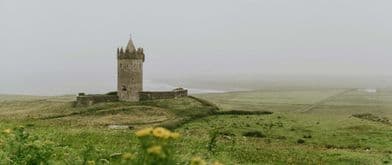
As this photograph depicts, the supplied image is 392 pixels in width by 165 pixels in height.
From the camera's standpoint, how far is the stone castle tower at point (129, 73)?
226 feet

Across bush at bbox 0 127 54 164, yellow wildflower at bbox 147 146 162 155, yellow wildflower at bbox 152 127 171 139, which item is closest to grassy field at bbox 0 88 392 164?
bush at bbox 0 127 54 164

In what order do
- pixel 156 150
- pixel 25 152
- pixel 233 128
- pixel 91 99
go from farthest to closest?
pixel 91 99 → pixel 233 128 → pixel 25 152 → pixel 156 150

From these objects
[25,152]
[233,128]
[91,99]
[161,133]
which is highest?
[161,133]

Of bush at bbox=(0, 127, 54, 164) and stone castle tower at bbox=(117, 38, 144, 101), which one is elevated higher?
stone castle tower at bbox=(117, 38, 144, 101)

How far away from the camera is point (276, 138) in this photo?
48375 mm

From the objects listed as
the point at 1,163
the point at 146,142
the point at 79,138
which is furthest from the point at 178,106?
the point at 146,142

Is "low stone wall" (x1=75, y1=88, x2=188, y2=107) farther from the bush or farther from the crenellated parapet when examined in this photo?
the bush

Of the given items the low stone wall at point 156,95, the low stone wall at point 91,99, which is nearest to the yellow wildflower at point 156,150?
the low stone wall at point 91,99

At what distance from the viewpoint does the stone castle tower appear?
68.9m

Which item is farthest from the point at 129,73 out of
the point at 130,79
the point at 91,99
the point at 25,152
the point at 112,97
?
the point at 25,152

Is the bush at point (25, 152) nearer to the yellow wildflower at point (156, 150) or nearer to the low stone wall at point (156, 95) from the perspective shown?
the yellow wildflower at point (156, 150)

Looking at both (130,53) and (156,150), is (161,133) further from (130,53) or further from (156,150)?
(130,53)

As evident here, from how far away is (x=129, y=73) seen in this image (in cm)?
6912

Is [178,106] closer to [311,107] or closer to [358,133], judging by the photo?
[358,133]
